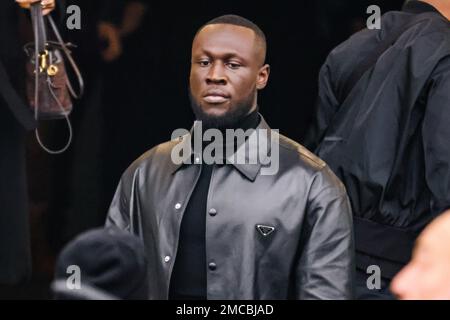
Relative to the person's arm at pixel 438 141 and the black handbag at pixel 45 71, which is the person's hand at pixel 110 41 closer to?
the black handbag at pixel 45 71

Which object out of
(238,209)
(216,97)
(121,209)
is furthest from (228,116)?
(121,209)

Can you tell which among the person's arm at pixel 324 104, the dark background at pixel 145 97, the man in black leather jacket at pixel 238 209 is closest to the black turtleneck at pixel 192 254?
the man in black leather jacket at pixel 238 209

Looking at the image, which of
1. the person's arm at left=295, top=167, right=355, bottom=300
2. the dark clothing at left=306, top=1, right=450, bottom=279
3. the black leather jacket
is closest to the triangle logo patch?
the black leather jacket

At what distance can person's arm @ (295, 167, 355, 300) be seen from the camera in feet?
15.6

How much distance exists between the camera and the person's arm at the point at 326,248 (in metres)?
4.77

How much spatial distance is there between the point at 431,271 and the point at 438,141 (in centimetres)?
136

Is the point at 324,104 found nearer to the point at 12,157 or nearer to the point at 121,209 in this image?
the point at 121,209

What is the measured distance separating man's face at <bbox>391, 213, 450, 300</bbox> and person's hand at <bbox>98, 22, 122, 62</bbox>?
2335mm

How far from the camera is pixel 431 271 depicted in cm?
389

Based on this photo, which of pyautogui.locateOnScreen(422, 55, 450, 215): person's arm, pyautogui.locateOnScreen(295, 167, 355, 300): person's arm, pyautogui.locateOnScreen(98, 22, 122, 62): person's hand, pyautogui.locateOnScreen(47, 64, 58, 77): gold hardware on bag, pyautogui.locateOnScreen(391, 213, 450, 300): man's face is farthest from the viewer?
pyautogui.locateOnScreen(98, 22, 122, 62): person's hand

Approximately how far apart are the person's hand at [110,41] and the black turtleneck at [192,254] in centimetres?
112

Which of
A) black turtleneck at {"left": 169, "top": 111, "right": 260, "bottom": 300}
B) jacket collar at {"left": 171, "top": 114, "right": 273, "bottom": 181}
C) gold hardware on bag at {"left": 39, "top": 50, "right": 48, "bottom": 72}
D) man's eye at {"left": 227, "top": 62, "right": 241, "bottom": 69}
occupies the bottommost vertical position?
black turtleneck at {"left": 169, "top": 111, "right": 260, "bottom": 300}

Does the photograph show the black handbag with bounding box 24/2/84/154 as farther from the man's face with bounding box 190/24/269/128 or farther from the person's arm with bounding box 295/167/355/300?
the person's arm with bounding box 295/167/355/300
